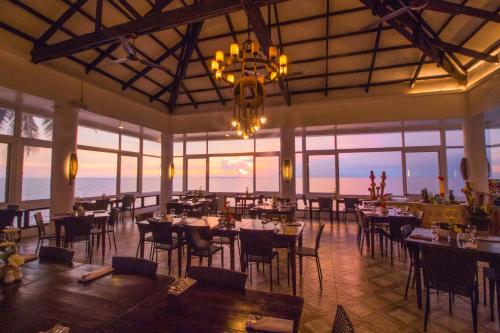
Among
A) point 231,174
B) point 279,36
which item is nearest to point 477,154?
point 279,36

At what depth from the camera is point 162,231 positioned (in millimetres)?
3848

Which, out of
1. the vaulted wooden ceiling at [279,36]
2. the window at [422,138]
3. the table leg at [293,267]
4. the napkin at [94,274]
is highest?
the vaulted wooden ceiling at [279,36]

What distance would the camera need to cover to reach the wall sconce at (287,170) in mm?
8906

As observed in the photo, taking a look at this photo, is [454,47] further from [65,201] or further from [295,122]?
[65,201]

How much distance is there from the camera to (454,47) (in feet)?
19.0

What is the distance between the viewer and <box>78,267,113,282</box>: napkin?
68.6 inches

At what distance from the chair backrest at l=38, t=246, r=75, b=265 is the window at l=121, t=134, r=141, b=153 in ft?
27.6

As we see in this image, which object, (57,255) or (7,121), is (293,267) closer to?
(57,255)

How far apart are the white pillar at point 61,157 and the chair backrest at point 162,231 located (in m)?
3.97

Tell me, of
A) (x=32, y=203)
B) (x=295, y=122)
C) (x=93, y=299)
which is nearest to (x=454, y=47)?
(x=295, y=122)

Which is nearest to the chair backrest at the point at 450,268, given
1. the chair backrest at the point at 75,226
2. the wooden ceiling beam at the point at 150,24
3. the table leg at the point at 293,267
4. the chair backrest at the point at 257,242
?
the table leg at the point at 293,267

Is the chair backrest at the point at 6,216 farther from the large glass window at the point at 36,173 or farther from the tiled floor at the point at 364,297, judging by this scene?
the large glass window at the point at 36,173

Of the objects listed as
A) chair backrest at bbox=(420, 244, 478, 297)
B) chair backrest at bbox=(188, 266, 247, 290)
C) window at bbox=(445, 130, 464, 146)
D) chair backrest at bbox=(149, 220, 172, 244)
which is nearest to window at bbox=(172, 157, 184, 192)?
chair backrest at bbox=(149, 220, 172, 244)

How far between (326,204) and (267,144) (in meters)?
3.71
